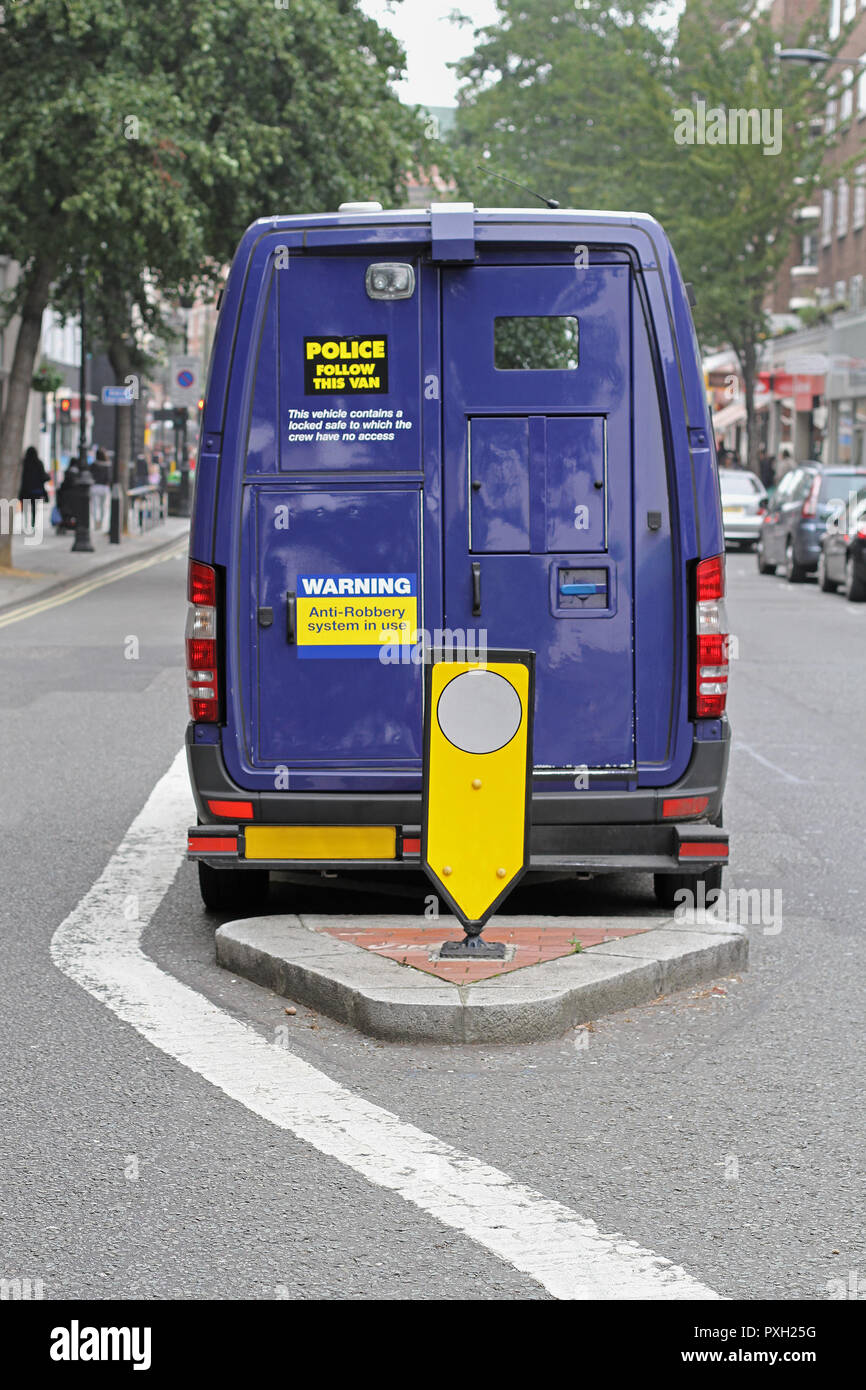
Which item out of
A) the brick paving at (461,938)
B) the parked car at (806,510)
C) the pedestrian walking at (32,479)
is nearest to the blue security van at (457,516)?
the brick paving at (461,938)

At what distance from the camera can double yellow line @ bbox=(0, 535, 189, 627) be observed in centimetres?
2239

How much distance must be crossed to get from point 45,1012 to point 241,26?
69.3 feet

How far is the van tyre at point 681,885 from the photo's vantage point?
7.54 metres

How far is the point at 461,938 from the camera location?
673 cm

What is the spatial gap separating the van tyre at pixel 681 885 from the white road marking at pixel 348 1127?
1965 millimetres

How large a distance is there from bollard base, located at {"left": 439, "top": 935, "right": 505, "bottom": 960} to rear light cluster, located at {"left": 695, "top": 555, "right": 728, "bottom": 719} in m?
1.21

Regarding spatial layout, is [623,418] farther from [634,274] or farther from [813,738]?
[813,738]

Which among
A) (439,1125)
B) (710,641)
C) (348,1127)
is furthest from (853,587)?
(348,1127)

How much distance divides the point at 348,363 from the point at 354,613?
2.87 feet

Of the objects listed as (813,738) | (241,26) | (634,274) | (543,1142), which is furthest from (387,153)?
(543,1142)

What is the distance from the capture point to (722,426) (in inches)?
2950

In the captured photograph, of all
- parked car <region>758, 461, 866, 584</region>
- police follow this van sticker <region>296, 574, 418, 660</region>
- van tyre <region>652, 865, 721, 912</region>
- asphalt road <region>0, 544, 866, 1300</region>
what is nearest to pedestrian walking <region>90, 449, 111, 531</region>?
parked car <region>758, 461, 866, 584</region>

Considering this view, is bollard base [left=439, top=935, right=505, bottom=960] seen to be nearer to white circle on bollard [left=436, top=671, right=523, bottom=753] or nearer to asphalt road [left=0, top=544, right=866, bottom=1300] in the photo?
asphalt road [left=0, top=544, right=866, bottom=1300]

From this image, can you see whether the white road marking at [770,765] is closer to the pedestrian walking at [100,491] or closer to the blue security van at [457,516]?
the blue security van at [457,516]
